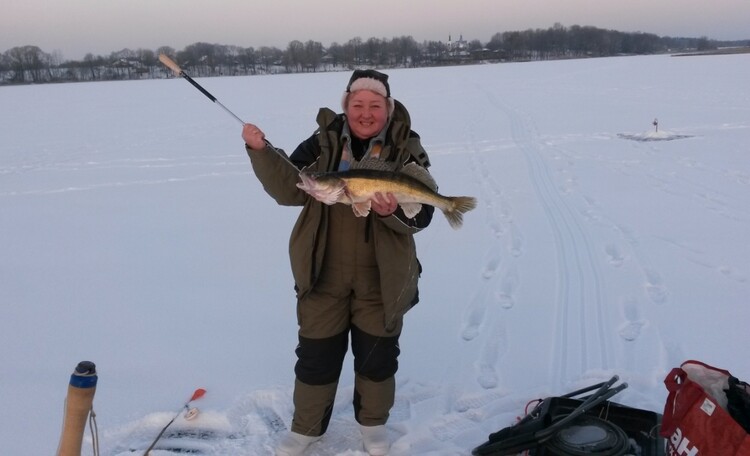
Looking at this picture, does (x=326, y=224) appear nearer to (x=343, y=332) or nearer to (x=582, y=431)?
(x=343, y=332)

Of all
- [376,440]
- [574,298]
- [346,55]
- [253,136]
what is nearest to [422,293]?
[574,298]

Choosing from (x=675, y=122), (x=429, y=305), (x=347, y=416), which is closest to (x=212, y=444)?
(x=347, y=416)

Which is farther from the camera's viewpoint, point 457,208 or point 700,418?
point 457,208

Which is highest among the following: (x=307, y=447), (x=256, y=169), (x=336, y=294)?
(x=256, y=169)

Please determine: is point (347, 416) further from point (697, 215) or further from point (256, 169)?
point (697, 215)

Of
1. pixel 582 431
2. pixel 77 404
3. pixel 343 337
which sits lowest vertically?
pixel 582 431

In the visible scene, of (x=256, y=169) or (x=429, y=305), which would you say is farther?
(x=429, y=305)

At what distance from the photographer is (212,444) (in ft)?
10.9

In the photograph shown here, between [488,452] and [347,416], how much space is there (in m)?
0.93

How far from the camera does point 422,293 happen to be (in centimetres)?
538

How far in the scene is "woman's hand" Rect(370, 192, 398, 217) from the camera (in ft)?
8.67

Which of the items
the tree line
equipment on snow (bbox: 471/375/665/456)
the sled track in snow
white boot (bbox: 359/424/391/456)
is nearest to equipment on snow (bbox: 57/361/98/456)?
white boot (bbox: 359/424/391/456)

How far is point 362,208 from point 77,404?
4.49 feet

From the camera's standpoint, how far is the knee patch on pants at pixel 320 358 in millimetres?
3043
